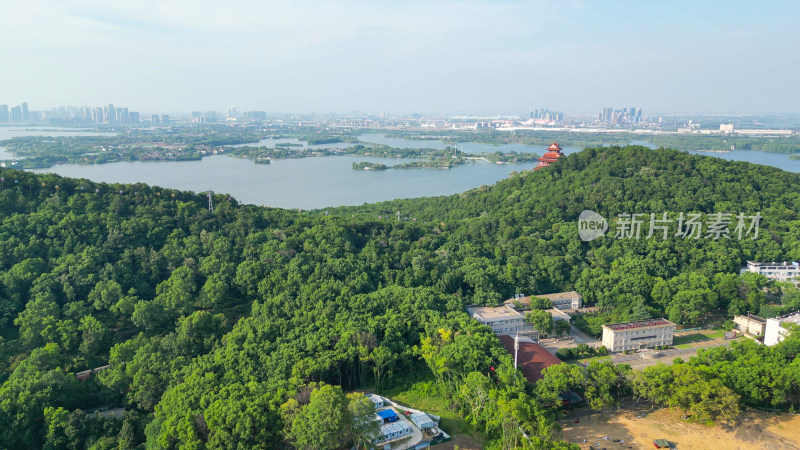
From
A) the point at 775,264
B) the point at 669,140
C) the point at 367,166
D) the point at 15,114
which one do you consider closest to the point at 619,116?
the point at 669,140

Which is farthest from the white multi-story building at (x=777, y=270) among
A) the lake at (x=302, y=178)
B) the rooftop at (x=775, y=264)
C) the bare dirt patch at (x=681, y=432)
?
the lake at (x=302, y=178)

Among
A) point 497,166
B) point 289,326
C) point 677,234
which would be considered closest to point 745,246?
point 677,234

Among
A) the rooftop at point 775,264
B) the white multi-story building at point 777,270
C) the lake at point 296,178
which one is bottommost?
the white multi-story building at point 777,270

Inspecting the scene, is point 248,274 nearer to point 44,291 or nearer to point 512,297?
point 44,291

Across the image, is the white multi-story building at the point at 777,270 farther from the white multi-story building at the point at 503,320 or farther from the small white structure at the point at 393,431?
the small white structure at the point at 393,431

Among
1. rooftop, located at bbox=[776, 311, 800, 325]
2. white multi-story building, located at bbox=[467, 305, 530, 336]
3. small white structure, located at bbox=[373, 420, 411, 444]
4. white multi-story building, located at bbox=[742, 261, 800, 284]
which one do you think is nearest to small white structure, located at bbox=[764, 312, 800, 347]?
rooftop, located at bbox=[776, 311, 800, 325]

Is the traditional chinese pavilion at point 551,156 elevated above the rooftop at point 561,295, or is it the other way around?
the traditional chinese pavilion at point 551,156
